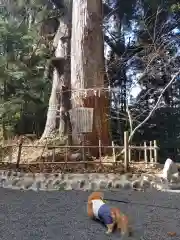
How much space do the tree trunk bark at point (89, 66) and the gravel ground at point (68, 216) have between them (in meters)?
3.41

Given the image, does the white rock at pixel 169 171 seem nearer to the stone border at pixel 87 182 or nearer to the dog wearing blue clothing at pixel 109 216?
the stone border at pixel 87 182

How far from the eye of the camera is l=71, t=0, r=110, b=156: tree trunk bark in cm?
833

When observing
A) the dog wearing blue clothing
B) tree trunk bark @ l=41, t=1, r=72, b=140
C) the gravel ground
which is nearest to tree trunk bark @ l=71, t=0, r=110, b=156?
tree trunk bark @ l=41, t=1, r=72, b=140

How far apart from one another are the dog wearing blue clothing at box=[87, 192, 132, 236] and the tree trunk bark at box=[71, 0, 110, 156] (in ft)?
15.4

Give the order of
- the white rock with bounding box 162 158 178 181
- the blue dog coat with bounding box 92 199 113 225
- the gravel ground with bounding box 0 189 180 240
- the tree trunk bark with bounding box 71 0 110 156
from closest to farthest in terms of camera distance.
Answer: the gravel ground with bounding box 0 189 180 240 → the blue dog coat with bounding box 92 199 113 225 → the white rock with bounding box 162 158 178 181 → the tree trunk bark with bounding box 71 0 110 156

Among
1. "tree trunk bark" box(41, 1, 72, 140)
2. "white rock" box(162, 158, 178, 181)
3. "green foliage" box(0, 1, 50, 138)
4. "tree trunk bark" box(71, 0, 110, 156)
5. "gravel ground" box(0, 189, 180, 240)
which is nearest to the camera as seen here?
"gravel ground" box(0, 189, 180, 240)

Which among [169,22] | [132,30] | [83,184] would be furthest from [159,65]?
[83,184]

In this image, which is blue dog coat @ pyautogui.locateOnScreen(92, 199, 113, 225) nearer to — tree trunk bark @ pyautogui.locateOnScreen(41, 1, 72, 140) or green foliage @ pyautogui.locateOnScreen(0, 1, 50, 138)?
tree trunk bark @ pyautogui.locateOnScreen(41, 1, 72, 140)

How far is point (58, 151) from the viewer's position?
26.0 ft

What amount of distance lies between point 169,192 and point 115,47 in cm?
922

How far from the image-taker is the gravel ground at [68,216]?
2.96 meters

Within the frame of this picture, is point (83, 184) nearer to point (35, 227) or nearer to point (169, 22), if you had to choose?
point (35, 227)

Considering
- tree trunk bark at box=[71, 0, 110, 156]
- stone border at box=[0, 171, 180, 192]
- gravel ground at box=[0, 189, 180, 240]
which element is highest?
tree trunk bark at box=[71, 0, 110, 156]

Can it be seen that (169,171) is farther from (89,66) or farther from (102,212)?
(89,66)
